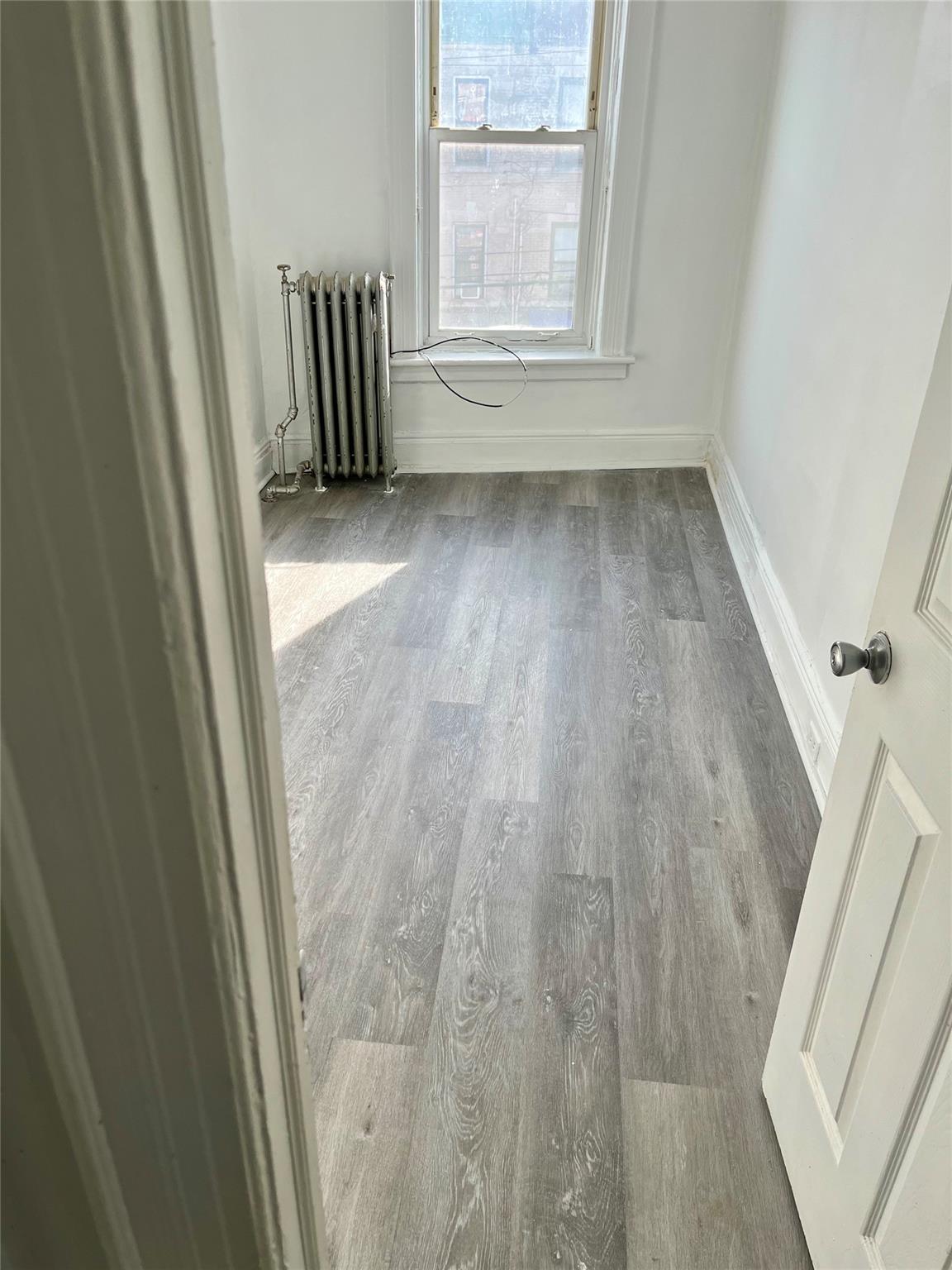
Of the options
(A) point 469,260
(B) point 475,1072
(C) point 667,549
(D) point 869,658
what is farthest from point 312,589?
(D) point 869,658

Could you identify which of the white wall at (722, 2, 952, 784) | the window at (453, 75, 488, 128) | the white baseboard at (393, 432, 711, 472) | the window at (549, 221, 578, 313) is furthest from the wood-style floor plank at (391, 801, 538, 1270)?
the window at (453, 75, 488, 128)

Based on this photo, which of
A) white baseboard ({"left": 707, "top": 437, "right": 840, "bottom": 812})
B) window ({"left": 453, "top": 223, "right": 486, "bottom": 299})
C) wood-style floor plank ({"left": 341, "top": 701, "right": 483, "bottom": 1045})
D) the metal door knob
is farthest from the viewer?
window ({"left": 453, "top": 223, "right": 486, "bottom": 299})

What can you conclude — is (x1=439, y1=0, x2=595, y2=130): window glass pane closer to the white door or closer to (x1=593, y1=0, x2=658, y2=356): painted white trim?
(x1=593, y1=0, x2=658, y2=356): painted white trim

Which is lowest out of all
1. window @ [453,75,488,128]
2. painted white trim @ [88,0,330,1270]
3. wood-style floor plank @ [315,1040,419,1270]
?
wood-style floor plank @ [315,1040,419,1270]

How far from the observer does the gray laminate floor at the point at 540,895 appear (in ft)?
4.85

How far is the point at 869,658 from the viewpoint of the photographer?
1.18m

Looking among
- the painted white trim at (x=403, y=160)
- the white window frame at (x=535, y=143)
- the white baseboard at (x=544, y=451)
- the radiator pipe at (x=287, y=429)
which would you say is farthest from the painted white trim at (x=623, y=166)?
the radiator pipe at (x=287, y=429)

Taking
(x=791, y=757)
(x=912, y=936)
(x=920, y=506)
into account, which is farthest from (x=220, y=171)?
(x=791, y=757)

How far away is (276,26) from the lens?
3.63 metres

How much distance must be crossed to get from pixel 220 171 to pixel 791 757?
2321 millimetres

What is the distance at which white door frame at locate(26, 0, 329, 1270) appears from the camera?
1.36 ft

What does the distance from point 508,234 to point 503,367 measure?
55 centimetres

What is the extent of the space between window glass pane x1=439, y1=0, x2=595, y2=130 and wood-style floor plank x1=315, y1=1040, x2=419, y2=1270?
3.60 metres

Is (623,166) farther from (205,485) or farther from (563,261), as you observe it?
(205,485)
